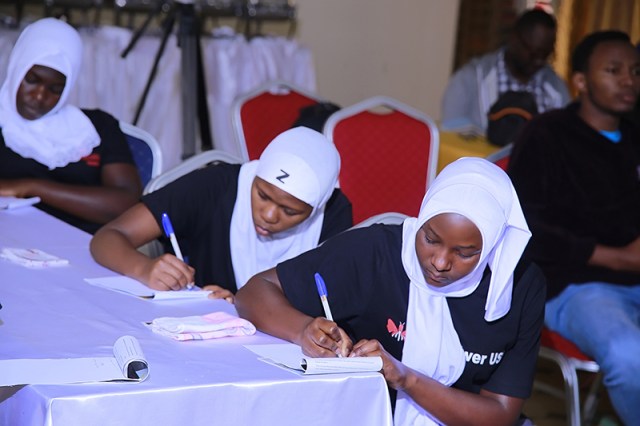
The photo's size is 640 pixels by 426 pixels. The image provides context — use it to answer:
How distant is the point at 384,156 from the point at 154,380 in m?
2.25

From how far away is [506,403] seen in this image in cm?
208

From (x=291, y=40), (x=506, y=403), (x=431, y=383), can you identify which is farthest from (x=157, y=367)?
(x=291, y=40)

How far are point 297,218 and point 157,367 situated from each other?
916 mm

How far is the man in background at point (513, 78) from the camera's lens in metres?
5.01

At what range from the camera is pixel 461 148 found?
4.25 m

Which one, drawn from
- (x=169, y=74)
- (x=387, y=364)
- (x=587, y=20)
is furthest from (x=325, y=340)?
(x=587, y=20)

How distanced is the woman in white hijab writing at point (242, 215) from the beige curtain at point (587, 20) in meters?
3.76

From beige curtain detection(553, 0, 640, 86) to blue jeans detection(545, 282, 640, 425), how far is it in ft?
10.5

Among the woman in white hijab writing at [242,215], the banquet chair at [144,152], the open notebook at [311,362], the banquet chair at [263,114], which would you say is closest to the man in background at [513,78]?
the banquet chair at [263,114]

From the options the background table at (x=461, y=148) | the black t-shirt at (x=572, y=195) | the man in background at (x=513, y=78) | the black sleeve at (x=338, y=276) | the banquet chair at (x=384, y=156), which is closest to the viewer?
the black sleeve at (x=338, y=276)

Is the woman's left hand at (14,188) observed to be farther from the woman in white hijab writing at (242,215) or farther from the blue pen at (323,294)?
the blue pen at (323,294)

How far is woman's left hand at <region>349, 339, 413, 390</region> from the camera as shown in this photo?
185cm

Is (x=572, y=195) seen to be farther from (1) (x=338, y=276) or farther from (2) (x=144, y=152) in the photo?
(2) (x=144, y=152)

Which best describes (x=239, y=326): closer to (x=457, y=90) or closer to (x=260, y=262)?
(x=260, y=262)
